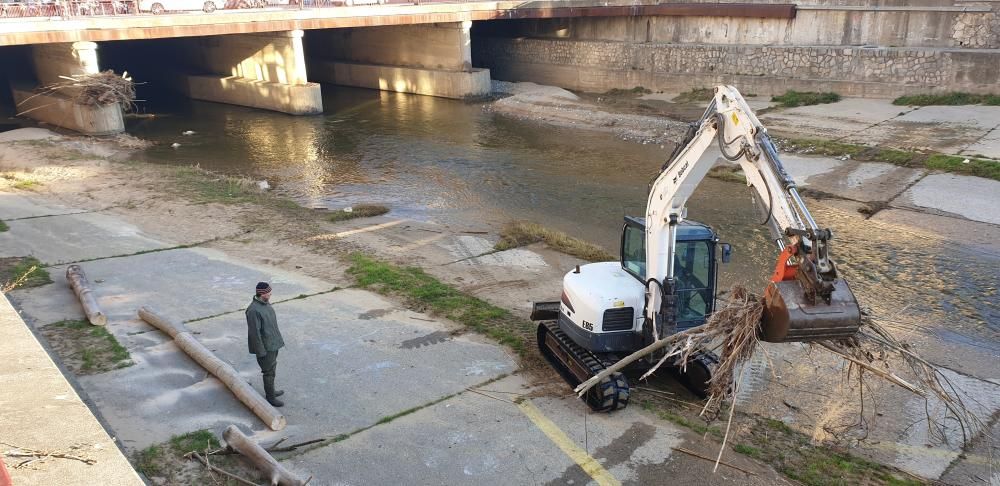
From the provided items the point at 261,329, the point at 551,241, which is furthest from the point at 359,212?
the point at 261,329

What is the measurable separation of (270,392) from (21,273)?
7339 mm

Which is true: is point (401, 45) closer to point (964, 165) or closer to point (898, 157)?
point (898, 157)

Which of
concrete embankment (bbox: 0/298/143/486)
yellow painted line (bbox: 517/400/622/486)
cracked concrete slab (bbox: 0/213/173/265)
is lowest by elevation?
yellow painted line (bbox: 517/400/622/486)

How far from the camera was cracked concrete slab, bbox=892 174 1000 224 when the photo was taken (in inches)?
727

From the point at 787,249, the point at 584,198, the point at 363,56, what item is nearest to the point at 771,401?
the point at 787,249

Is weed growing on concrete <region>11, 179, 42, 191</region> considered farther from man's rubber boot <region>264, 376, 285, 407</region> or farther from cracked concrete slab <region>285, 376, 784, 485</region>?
cracked concrete slab <region>285, 376, 784, 485</region>

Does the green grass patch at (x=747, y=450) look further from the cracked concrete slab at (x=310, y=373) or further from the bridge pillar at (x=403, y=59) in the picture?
the bridge pillar at (x=403, y=59)

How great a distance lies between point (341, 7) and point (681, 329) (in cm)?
3039

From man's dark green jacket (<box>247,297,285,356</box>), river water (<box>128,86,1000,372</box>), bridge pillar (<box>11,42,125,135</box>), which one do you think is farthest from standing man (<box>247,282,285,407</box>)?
bridge pillar (<box>11,42,125,135</box>)

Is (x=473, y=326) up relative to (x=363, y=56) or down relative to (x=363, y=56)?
down

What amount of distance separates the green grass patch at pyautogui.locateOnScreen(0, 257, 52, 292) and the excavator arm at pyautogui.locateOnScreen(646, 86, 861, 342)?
10.4 m

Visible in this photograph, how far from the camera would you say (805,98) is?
31.2 meters

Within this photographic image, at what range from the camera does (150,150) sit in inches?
1132

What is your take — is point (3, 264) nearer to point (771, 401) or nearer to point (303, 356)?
point (303, 356)
